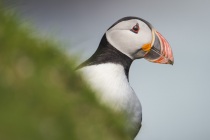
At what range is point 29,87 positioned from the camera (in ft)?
3.87

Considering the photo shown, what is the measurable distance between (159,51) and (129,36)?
23.5 inches

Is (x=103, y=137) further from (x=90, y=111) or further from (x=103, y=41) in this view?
(x=103, y=41)

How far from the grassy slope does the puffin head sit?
347 inches

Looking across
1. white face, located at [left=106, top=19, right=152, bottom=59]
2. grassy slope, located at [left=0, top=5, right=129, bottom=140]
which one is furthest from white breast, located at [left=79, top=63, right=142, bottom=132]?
grassy slope, located at [left=0, top=5, right=129, bottom=140]

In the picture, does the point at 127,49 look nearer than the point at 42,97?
No

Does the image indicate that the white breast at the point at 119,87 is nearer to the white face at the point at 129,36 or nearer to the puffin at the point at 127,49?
the puffin at the point at 127,49

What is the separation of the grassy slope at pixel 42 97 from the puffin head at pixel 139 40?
8.83 metres

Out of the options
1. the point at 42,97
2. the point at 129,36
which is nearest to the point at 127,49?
the point at 129,36

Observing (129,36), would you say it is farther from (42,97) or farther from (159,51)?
(42,97)

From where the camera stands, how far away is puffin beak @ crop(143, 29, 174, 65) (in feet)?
33.4

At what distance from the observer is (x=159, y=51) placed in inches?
410

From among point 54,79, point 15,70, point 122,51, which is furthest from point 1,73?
point 122,51

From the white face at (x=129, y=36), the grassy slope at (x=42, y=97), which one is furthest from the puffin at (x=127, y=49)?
the grassy slope at (x=42, y=97)

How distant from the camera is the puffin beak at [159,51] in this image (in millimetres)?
10195
